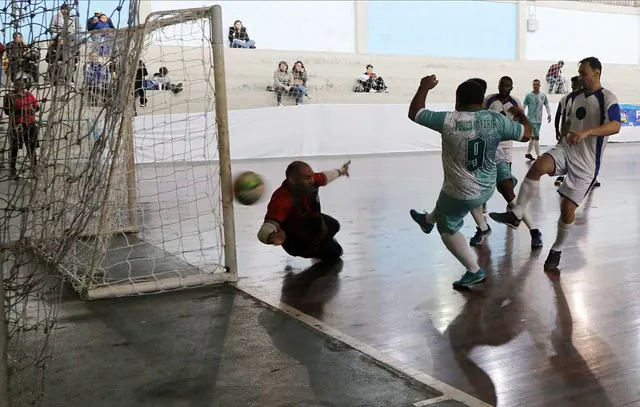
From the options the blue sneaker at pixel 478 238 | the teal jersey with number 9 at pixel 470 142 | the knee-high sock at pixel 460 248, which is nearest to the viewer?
the teal jersey with number 9 at pixel 470 142

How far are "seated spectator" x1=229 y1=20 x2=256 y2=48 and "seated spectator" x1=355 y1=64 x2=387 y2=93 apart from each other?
4192 millimetres

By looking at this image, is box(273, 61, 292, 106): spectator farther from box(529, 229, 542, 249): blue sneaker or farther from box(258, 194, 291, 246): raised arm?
box(258, 194, 291, 246): raised arm

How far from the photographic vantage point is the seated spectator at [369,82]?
25922 millimetres

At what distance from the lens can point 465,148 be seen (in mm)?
5129

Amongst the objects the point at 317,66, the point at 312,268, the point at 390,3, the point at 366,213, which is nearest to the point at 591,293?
the point at 312,268

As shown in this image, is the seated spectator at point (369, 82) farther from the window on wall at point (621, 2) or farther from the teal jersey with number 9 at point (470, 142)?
the teal jersey with number 9 at point (470, 142)

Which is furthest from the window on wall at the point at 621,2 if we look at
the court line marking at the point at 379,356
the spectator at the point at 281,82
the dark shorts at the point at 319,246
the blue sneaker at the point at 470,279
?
the court line marking at the point at 379,356

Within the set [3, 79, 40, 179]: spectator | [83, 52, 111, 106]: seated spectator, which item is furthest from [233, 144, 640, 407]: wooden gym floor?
[3, 79, 40, 179]: spectator

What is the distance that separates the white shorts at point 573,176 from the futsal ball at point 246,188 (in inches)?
101

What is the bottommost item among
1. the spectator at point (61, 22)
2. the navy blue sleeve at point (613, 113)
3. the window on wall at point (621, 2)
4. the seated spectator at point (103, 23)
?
the navy blue sleeve at point (613, 113)

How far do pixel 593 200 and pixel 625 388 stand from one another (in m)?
7.60

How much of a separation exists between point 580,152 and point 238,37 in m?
20.5

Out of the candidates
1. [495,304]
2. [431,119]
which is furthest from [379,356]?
[431,119]

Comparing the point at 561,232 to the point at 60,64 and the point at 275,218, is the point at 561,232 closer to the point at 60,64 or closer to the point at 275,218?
the point at 275,218
